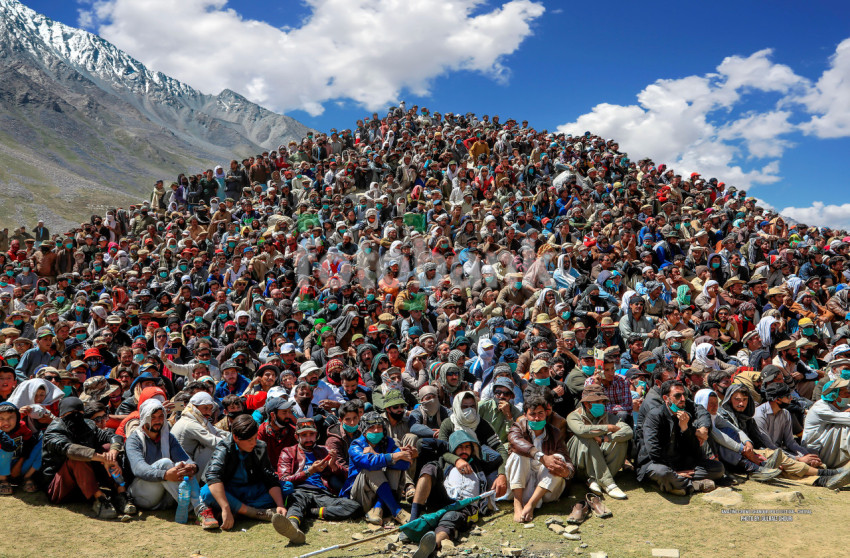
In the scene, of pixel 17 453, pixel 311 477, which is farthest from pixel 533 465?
pixel 17 453

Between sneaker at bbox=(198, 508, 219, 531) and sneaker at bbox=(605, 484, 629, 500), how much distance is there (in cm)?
518

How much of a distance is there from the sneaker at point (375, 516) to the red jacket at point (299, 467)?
715mm

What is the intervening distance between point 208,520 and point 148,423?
4.78 feet

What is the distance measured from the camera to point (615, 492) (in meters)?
7.52

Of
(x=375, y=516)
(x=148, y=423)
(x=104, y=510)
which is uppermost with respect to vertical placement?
(x=148, y=423)

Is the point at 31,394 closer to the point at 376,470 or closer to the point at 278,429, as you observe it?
the point at 278,429

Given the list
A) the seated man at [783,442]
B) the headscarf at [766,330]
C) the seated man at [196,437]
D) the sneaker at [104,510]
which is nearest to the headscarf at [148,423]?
the seated man at [196,437]

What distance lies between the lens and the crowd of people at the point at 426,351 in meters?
7.24

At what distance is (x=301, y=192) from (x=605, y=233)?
11.8 m

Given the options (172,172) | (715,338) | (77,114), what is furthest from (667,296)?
(77,114)

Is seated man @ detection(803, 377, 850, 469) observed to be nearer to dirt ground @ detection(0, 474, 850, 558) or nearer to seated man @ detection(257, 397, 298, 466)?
dirt ground @ detection(0, 474, 850, 558)

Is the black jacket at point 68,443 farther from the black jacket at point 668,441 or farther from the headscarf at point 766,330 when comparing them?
the headscarf at point 766,330

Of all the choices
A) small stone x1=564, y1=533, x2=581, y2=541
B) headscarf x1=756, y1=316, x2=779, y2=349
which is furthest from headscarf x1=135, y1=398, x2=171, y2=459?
headscarf x1=756, y1=316, x2=779, y2=349

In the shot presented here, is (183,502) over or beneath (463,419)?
beneath
